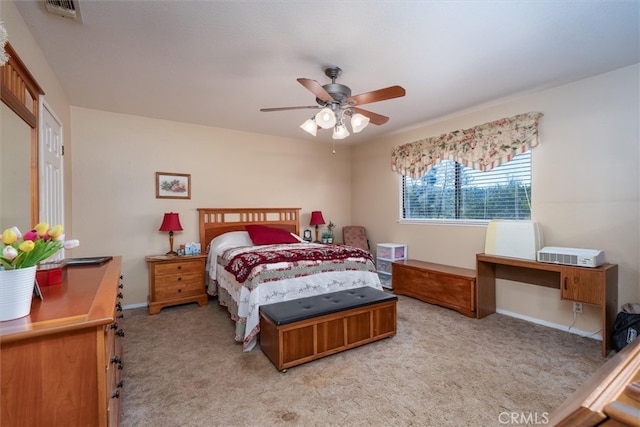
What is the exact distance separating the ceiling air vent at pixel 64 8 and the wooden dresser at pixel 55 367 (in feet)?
6.18

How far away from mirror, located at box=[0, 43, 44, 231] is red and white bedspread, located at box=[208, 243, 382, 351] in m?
1.63

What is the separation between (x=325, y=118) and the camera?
2.32 meters

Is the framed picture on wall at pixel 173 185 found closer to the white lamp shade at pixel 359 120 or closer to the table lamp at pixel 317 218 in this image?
the table lamp at pixel 317 218

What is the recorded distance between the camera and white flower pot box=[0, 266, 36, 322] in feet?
2.96

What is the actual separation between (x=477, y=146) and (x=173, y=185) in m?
4.21

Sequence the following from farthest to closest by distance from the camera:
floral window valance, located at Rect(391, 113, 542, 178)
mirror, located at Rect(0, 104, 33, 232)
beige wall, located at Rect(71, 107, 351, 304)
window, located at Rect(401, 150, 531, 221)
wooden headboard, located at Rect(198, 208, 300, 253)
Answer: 1. wooden headboard, located at Rect(198, 208, 300, 253)
2. beige wall, located at Rect(71, 107, 351, 304)
3. window, located at Rect(401, 150, 531, 221)
4. floral window valance, located at Rect(391, 113, 542, 178)
5. mirror, located at Rect(0, 104, 33, 232)

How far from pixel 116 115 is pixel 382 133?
3937 mm

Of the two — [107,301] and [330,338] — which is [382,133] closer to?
[330,338]

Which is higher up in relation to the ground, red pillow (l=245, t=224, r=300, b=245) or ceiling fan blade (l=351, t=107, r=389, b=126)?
ceiling fan blade (l=351, t=107, r=389, b=126)

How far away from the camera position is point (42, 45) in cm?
217

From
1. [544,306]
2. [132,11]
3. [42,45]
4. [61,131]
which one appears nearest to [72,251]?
[61,131]

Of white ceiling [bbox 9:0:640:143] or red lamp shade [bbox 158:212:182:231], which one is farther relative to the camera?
red lamp shade [bbox 158:212:182:231]

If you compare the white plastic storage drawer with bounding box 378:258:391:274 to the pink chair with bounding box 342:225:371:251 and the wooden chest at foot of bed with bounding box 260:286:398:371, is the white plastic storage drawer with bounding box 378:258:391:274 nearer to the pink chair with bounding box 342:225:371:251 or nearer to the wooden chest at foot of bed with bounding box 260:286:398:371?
the pink chair with bounding box 342:225:371:251

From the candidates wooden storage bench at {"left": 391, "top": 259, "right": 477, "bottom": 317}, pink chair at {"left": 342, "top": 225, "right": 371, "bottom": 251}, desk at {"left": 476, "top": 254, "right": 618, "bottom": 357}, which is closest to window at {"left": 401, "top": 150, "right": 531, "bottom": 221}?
desk at {"left": 476, "top": 254, "right": 618, "bottom": 357}
